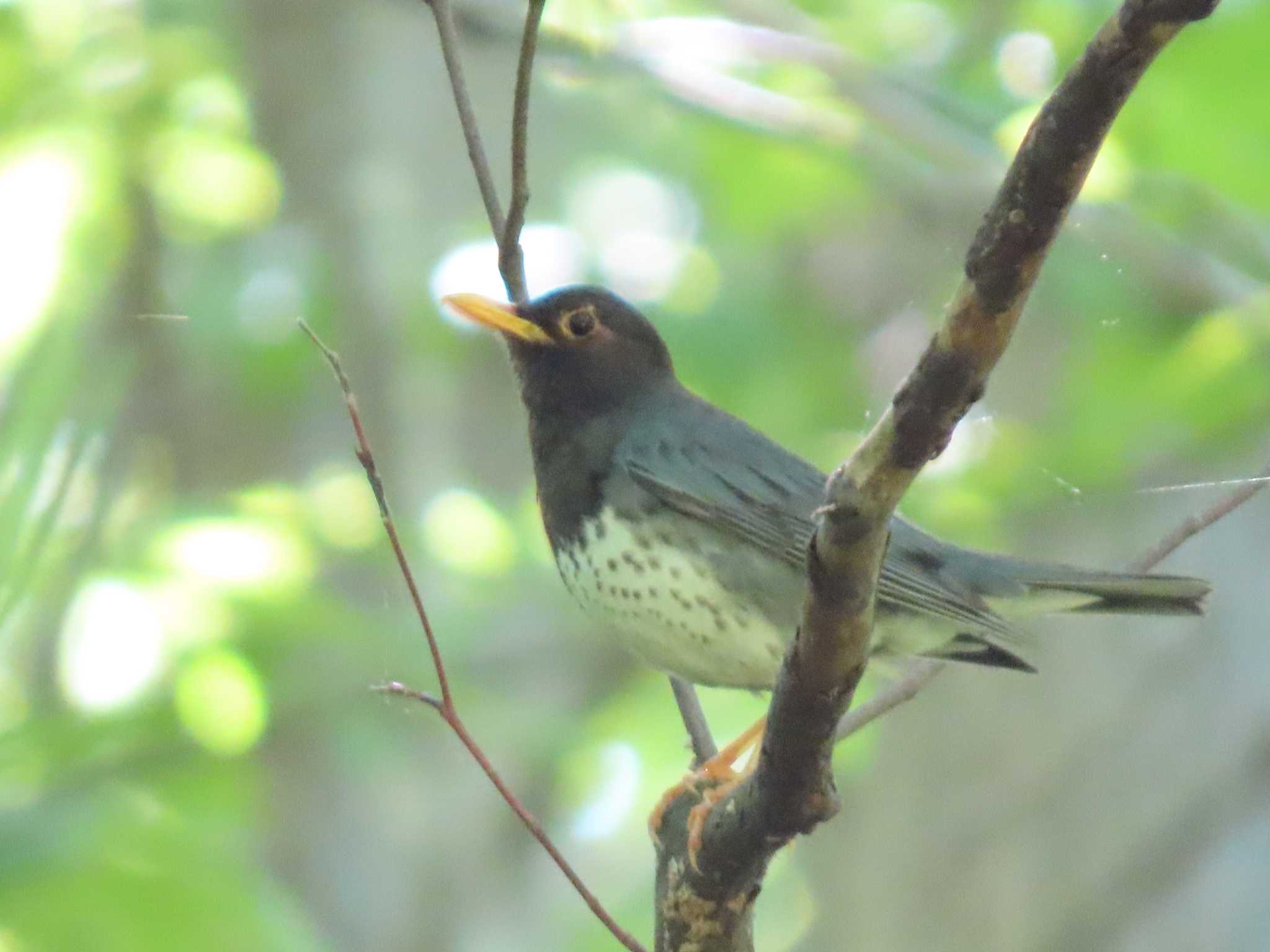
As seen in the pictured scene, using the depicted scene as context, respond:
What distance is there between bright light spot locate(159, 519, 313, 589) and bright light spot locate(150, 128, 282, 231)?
253cm

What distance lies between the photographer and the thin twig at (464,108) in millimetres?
3357

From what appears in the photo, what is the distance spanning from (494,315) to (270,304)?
3.47 metres

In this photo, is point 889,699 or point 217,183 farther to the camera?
point 217,183

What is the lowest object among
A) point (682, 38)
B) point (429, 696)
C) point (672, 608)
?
point (682, 38)

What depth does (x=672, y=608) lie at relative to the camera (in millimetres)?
3816

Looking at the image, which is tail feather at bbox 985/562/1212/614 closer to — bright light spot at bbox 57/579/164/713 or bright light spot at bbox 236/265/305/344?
bright light spot at bbox 57/579/164/713

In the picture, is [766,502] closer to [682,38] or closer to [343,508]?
[682,38]

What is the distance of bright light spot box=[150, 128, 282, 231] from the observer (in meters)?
7.88

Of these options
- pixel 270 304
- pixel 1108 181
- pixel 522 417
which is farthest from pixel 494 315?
pixel 522 417

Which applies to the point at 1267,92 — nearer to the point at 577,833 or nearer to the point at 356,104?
the point at 356,104

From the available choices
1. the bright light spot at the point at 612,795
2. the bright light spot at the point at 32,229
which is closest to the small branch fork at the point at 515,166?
the bright light spot at the point at 32,229

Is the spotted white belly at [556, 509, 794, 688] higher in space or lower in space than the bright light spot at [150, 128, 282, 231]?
higher

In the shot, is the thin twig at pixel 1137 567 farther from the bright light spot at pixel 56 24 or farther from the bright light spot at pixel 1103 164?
the bright light spot at pixel 56 24

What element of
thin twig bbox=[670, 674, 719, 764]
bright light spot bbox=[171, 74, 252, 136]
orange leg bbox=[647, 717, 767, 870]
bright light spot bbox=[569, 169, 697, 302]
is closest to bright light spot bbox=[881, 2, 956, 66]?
bright light spot bbox=[569, 169, 697, 302]
